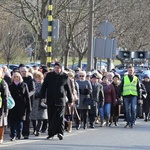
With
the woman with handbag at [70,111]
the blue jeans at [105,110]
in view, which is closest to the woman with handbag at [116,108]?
the blue jeans at [105,110]

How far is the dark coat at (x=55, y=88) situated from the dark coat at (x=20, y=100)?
455 millimetres

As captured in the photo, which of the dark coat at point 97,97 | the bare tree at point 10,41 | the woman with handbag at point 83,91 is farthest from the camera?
the bare tree at point 10,41

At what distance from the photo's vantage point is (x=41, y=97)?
16156mm

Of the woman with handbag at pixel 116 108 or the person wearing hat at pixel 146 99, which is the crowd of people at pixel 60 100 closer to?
the woman with handbag at pixel 116 108

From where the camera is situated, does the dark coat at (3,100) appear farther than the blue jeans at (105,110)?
No

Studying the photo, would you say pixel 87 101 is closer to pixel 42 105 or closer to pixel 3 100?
pixel 42 105

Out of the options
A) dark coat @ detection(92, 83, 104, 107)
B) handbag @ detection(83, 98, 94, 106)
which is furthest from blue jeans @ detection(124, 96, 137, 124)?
handbag @ detection(83, 98, 94, 106)

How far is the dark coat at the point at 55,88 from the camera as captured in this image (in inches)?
628

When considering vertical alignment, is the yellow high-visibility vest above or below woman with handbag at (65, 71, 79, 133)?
above

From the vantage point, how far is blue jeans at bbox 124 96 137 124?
Result: 20.2 m

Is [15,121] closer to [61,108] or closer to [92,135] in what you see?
[61,108]

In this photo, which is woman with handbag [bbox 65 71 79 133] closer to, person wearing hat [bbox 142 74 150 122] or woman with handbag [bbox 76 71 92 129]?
woman with handbag [bbox 76 71 92 129]

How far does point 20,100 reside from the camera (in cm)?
1582

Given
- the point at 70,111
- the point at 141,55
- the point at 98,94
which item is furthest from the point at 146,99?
the point at 141,55
